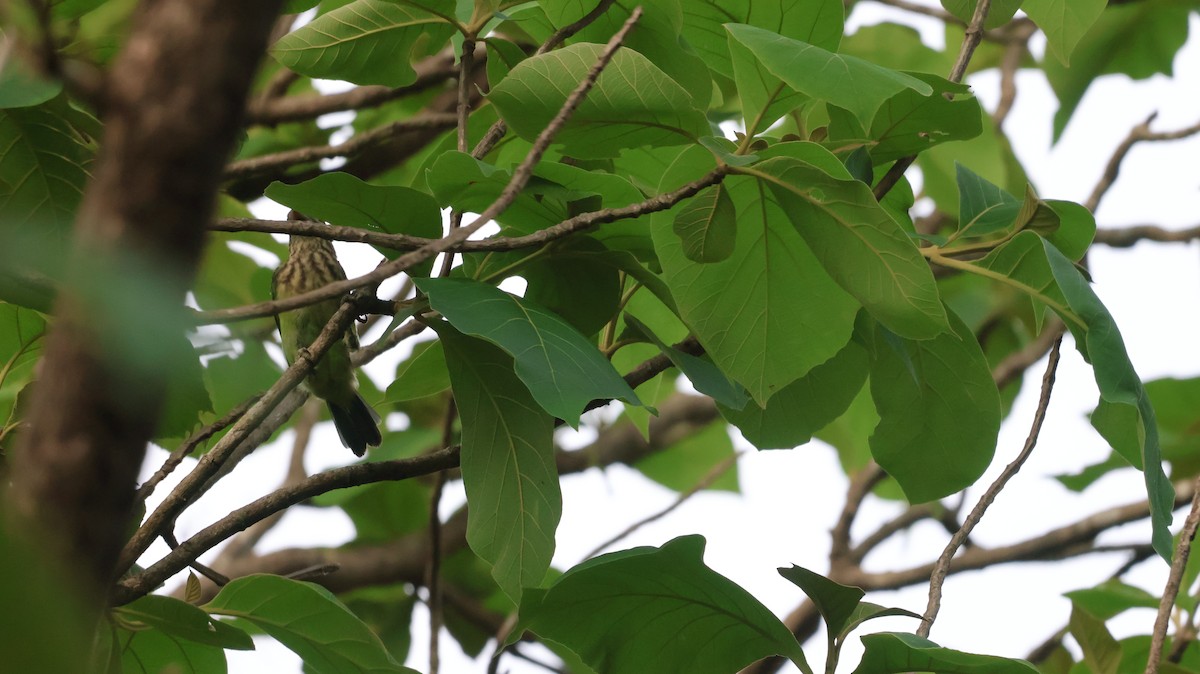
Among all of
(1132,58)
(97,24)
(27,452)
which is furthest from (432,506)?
(1132,58)

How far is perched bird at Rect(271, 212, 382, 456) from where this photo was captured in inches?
137

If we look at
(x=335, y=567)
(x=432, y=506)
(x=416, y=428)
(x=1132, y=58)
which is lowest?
(x=335, y=567)

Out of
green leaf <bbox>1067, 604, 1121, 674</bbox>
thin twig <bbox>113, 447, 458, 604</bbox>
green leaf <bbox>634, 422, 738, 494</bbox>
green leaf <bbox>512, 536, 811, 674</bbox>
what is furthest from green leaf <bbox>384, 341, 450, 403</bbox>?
green leaf <bbox>634, 422, 738, 494</bbox>

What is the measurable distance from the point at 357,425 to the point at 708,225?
2400mm

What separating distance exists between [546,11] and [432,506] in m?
1.34

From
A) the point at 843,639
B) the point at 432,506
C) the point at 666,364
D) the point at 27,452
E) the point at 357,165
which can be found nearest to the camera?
the point at 27,452

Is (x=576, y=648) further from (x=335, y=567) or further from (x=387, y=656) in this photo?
(x=335, y=567)

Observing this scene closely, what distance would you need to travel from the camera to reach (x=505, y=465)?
160 centimetres

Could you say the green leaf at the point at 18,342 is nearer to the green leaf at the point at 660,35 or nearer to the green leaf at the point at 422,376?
the green leaf at the point at 422,376

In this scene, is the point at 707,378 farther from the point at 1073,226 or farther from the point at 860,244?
the point at 1073,226

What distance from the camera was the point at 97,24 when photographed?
2.42m

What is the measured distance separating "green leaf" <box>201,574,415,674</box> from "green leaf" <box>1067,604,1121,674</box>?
1315 millimetres

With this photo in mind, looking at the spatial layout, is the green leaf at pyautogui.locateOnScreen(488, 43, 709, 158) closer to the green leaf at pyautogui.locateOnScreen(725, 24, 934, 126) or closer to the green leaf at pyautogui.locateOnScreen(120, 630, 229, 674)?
the green leaf at pyautogui.locateOnScreen(725, 24, 934, 126)

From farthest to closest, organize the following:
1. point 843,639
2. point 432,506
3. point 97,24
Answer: point 432,506 < point 97,24 < point 843,639
